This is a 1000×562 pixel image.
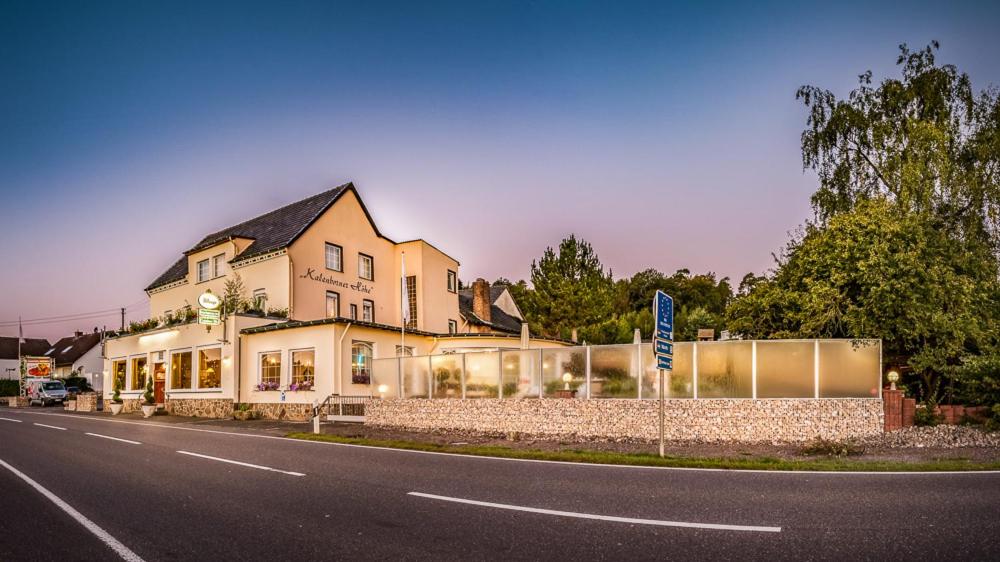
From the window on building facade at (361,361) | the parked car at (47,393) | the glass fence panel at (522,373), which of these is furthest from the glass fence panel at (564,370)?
the parked car at (47,393)

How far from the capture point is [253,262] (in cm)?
3181

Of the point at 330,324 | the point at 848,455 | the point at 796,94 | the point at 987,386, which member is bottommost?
the point at 848,455

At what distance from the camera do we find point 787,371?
1547 centimetres

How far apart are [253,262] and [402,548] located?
2901 centimetres

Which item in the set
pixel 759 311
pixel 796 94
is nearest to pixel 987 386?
→ pixel 759 311

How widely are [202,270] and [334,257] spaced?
8.62m

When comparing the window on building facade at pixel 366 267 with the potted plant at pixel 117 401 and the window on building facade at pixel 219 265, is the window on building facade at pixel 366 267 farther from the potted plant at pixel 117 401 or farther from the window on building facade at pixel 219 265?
the potted plant at pixel 117 401

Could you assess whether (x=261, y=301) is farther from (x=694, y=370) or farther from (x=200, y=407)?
(x=694, y=370)

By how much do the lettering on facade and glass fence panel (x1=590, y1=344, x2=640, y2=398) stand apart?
61.5 feet

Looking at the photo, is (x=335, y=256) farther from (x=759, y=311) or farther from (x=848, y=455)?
(x=848, y=455)

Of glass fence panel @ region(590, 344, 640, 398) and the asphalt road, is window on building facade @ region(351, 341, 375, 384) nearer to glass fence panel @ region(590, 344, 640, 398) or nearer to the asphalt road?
glass fence panel @ region(590, 344, 640, 398)

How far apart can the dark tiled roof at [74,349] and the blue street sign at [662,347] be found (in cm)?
7740

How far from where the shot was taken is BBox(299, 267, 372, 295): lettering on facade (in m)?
31.3

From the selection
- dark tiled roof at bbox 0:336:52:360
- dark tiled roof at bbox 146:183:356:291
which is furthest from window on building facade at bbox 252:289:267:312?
dark tiled roof at bbox 0:336:52:360
